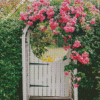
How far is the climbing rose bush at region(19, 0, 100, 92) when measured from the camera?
3125mm

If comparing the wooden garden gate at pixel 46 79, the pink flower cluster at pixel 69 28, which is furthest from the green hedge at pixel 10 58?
the pink flower cluster at pixel 69 28

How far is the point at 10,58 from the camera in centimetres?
346

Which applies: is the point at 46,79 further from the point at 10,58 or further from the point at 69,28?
the point at 69,28

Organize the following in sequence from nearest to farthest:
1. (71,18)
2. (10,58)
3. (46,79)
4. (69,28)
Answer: (69,28) < (71,18) < (10,58) < (46,79)

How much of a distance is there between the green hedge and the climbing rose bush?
1.19ft

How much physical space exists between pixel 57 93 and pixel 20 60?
1.46m

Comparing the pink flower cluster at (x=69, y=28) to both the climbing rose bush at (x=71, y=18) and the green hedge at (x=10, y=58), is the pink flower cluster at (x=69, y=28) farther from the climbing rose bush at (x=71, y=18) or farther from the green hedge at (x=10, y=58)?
the green hedge at (x=10, y=58)

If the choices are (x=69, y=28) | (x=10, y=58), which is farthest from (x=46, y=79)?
(x=69, y=28)

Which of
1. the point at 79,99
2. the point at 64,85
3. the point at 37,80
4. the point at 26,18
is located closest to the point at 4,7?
the point at 26,18

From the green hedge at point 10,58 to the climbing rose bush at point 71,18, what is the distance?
1.19 feet

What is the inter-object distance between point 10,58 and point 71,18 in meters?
1.59

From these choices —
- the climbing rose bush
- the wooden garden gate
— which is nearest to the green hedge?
the climbing rose bush

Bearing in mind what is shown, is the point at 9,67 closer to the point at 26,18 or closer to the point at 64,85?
the point at 26,18

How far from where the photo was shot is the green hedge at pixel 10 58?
3.34m
